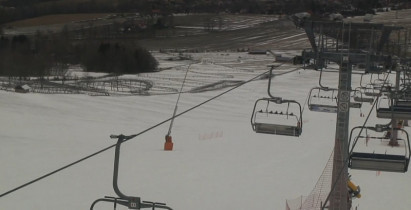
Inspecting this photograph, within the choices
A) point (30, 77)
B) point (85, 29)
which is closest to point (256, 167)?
point (30, 77)

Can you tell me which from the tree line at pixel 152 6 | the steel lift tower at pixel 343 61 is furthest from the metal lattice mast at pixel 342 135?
the tree line at pixel 152 6

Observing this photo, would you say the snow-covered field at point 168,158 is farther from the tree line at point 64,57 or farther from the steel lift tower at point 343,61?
the tree line at point 64,57

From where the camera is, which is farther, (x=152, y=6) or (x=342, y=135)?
(x=152, y=6)

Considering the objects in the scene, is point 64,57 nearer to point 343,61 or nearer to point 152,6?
point 343,61

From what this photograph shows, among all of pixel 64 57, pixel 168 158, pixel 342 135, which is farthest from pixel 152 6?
pixel 342 135

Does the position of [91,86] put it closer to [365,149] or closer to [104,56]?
[104,56]

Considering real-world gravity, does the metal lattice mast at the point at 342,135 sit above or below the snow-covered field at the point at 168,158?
above
